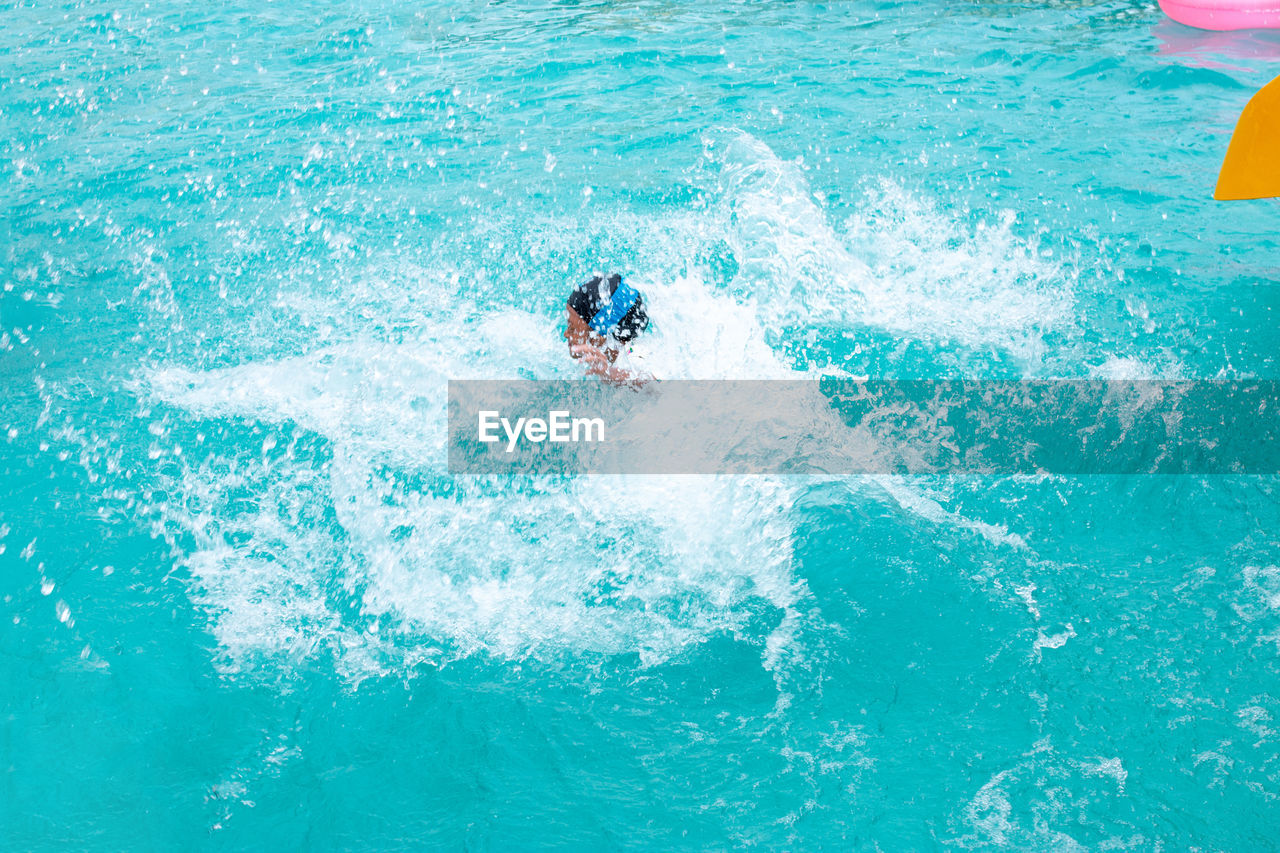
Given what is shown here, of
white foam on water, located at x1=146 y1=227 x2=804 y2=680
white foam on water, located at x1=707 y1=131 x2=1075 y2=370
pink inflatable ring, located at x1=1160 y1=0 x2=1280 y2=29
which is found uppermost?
pink inflatable ring, located at x1=1160 y1=0 x2=1280 y2=29

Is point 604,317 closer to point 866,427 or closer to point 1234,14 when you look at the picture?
point 866,427

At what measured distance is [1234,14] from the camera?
12125mm

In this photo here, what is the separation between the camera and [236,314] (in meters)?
7.58

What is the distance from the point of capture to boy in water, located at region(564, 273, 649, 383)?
5.69m

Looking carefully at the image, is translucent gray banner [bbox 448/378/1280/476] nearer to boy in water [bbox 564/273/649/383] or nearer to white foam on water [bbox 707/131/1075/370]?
boy in water [bbox 564/273/649/383]

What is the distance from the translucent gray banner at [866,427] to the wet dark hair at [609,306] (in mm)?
713

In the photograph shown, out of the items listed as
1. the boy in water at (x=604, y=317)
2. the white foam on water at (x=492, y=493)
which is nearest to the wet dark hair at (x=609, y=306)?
the boy in water at (x=604, y=317)

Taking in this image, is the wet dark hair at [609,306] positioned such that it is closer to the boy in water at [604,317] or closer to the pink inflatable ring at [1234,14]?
the boy in water at [604,317]

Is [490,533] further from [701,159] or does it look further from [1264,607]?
[701,159]

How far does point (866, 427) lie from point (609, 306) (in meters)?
1.98

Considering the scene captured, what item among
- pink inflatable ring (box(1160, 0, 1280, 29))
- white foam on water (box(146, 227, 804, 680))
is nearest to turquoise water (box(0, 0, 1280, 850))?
white foam on water (box(146, 227, 804, 680))

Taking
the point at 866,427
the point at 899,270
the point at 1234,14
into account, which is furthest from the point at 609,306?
the point at 1234,14

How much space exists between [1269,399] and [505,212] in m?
6.45

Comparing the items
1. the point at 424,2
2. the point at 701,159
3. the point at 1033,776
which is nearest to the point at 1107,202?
the point at 701,159
